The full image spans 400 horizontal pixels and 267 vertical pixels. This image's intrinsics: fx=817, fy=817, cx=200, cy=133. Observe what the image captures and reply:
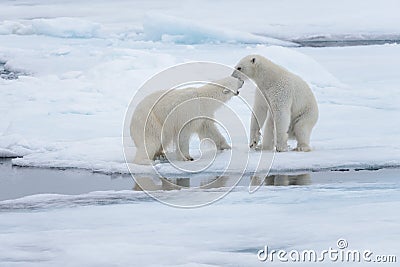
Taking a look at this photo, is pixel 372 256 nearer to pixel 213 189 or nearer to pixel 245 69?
pixel 213 189

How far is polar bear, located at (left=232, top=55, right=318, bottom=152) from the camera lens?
442 centimetres

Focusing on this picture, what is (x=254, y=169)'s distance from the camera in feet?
13.6

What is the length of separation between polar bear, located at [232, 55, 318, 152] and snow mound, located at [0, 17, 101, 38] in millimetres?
2173

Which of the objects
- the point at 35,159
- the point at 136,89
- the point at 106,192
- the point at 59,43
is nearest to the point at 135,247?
the point at 106,192

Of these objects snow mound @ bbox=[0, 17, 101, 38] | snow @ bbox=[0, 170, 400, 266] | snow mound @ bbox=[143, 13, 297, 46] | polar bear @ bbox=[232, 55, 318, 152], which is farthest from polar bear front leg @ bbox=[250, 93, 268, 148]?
snow mound @ bbox=[0, 17, 101, 38]

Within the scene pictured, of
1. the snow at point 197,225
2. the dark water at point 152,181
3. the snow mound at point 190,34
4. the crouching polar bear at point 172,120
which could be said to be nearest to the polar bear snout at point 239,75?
the crouching polar bear at point 172,120

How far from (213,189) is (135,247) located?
0.83 metres

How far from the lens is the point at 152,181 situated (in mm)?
3990

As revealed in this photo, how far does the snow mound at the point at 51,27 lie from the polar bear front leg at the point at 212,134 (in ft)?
7.22

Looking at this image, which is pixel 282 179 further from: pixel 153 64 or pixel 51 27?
pixel 51 27

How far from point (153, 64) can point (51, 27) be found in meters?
1.01

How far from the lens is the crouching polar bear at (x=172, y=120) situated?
167 inches

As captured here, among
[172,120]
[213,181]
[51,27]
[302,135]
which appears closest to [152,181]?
[213,181]

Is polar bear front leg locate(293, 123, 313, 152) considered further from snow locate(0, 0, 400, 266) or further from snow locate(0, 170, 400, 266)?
snow locate(0, 170, 400, 266)
